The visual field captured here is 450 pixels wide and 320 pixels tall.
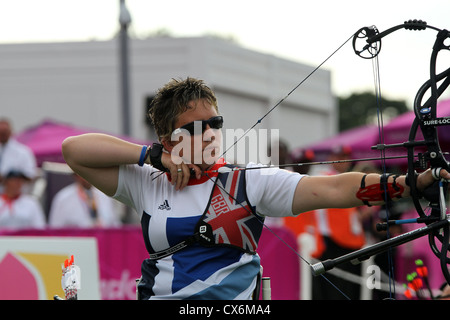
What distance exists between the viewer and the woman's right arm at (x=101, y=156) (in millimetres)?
3383

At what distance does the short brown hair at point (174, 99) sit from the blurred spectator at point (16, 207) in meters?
5.34

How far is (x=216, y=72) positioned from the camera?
63.9 ft

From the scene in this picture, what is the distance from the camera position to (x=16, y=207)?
859 cm

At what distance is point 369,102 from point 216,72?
27.4 metres

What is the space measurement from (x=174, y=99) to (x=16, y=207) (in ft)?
18.6

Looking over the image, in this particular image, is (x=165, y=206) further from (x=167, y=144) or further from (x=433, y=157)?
(x=433, y=157)

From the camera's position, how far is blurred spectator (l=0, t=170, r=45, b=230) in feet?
27.9

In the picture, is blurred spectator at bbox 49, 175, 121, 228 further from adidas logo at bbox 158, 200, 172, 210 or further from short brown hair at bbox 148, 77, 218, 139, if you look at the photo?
adidas logo at bbox 158, 200, 172, 210

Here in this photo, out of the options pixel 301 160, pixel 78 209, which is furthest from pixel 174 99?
pixel 78 209

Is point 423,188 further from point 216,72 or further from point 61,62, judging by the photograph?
point 61,62

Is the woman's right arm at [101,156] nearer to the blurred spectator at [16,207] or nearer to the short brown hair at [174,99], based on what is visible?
the short brown hair at [174,99]

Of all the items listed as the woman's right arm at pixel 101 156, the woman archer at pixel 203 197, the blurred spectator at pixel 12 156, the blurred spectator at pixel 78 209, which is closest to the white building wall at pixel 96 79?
the blurred spectator at pixel 12 156
